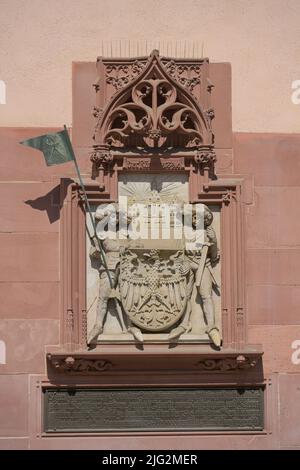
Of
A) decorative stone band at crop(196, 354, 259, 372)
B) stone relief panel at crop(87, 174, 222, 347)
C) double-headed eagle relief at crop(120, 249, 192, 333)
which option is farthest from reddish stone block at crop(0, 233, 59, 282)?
decorative stone band at crop(196, 354, 259, 372)

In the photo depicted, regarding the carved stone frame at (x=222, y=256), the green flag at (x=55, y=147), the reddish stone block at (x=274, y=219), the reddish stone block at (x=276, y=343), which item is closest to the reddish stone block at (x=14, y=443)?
the carved stone frame at (x=222, y=256)

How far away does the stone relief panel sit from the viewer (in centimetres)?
935

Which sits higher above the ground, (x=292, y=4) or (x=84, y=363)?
(x=292, y=4)

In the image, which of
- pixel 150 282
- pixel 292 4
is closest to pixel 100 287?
pixel 150 282

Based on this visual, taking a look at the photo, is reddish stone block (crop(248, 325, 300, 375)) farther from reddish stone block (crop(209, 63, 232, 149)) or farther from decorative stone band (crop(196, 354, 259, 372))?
reddish stone block (crop(209, 63, 232, 149))

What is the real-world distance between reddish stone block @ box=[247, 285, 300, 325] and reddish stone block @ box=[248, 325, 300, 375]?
50 millimetres

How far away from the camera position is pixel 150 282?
9.38 m

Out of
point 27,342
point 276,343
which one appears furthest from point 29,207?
point 276,343

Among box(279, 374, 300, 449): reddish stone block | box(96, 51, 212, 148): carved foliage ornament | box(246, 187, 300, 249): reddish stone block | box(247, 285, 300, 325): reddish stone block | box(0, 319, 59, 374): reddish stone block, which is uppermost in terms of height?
box(96, 51, 212, 148): carved foliage ornament

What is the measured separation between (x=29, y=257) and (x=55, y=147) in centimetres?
95

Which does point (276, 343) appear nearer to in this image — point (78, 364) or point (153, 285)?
point (153, 285)

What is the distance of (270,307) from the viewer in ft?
31.2

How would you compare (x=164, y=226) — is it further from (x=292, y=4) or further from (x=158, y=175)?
(x=292, y=4)
